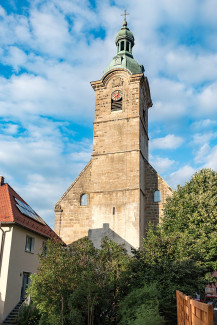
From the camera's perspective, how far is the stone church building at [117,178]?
88.4ft

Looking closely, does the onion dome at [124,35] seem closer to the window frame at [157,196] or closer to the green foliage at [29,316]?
the window frame at [157,196]

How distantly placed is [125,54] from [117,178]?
13.6 m

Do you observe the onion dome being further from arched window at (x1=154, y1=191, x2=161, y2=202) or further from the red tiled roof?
the red tiled roof

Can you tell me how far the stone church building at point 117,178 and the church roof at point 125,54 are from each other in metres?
0.14

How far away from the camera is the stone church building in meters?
26.9

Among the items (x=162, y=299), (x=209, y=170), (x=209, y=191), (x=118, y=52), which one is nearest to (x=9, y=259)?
(x=162, y=299)

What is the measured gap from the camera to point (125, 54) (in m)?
34.2

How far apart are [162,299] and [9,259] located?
29.4ft

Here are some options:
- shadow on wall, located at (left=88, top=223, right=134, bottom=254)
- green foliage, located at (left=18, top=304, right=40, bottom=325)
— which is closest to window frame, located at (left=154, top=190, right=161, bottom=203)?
shadow on wall, located at (left=88, top=223, right=134, bottom=254)

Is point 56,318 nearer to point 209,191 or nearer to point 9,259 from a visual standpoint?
point 9,259

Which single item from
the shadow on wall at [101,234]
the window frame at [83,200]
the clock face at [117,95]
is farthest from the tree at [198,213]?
the clock face at [117,95]

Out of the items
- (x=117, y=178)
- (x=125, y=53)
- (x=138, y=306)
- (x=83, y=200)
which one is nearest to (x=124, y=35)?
(x=125, y=53)

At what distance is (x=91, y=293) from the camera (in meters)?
13.2

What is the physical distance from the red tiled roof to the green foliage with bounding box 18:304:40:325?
3.64 metres
